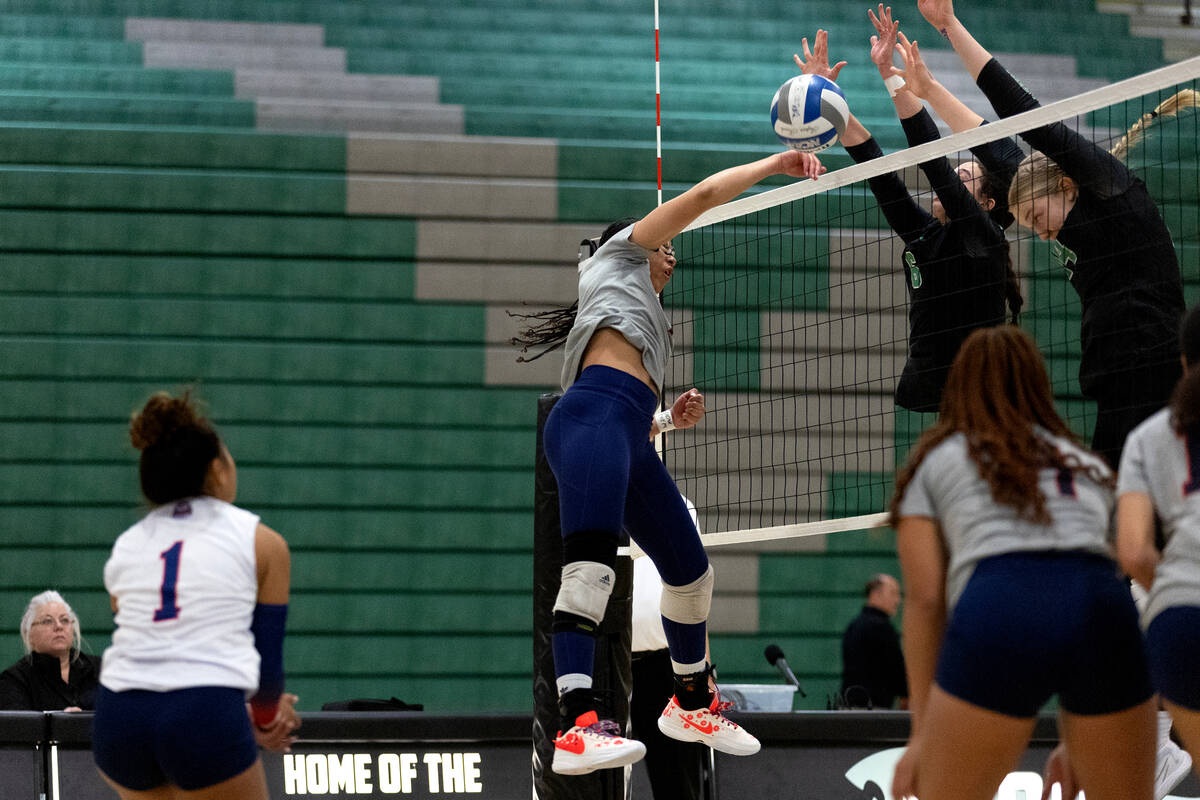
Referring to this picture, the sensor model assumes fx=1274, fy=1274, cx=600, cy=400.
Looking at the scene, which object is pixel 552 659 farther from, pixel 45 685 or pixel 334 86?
pixel 334 86

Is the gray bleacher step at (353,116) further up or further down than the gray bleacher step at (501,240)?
further up

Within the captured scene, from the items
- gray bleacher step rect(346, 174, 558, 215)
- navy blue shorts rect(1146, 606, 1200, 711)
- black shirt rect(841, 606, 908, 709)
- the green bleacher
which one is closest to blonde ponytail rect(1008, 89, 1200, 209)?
navy blue shorts rect(1146, 606, 1200, 711)

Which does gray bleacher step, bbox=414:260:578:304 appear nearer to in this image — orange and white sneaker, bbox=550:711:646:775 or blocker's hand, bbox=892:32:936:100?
blocker's hand, bbox=892:32:936:100

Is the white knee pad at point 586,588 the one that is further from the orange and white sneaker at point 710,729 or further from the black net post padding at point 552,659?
the orange and white sneaker at point 710,729

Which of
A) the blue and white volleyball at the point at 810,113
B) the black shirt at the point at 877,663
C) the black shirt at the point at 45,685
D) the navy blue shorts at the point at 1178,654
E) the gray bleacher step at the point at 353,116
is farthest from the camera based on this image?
the gray bleacher step at the point at 353,116

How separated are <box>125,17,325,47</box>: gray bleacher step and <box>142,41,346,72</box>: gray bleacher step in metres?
0.06

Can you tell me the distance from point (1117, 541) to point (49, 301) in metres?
8.19

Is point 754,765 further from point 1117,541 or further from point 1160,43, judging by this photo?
point 1160,43

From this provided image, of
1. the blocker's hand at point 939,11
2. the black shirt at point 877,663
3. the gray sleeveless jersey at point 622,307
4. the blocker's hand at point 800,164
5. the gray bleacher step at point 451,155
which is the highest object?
the gray bleacher step at point 451,155

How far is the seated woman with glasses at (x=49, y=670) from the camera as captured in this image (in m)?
5.90

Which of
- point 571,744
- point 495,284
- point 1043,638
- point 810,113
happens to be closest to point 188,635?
point 571,744

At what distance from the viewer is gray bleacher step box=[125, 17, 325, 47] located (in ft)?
31.6

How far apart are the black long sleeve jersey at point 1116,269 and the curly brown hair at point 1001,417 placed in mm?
1005

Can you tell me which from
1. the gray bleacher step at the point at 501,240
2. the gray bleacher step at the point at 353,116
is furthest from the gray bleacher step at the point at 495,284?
the gray bleacher step at the point at 353,116
